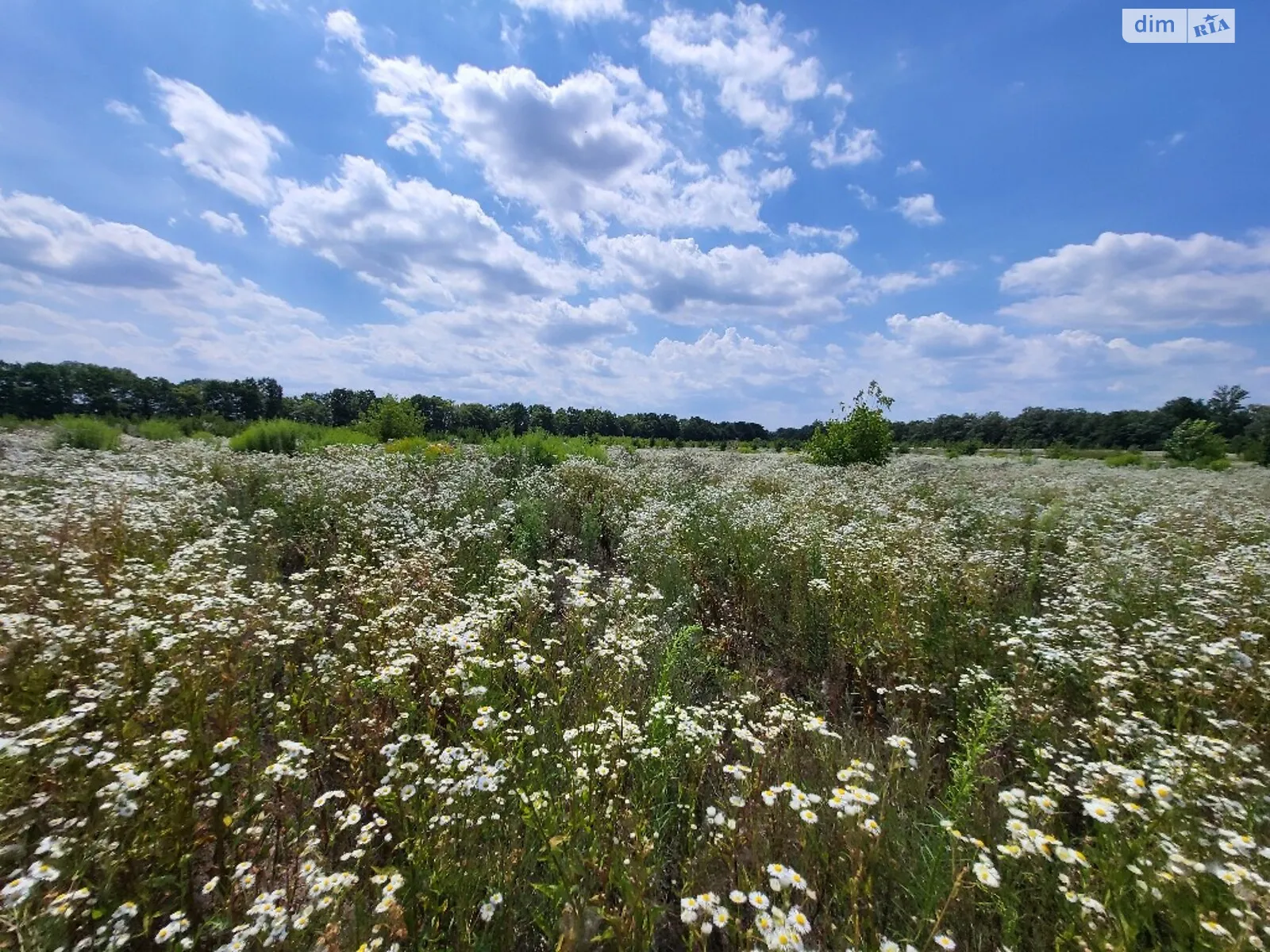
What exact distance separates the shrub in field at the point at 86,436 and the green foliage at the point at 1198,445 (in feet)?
145

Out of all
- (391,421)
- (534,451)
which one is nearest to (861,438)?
(534,451)

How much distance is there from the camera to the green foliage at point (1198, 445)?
27297mm

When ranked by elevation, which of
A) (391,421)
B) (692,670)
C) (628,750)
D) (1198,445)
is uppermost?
(391,421)

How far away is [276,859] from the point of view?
215 cm

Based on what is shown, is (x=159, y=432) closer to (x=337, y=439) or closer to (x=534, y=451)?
(x=337, y=439)

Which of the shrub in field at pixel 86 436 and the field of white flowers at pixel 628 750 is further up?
the shrub in field at pixel 86 436

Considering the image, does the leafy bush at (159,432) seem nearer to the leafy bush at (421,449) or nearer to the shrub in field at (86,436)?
the shrub in field at (86,436)

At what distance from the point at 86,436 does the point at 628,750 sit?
1956cm

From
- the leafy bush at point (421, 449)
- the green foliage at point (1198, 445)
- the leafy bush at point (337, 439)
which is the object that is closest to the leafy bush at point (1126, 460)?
the green foliage at point (1198, 445)

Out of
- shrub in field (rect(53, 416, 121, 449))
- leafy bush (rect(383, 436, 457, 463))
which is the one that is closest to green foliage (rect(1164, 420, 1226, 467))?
leafy bush (rect(383, 436, 457, 463))

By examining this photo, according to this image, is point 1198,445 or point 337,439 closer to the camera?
point 337,439

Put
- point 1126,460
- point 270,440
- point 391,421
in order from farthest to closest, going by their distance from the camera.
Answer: point 1126,460
point 391,421
point 270,440

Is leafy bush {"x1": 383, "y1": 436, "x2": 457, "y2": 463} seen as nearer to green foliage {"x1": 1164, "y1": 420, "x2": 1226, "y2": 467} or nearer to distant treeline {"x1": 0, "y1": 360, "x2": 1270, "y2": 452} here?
distant treeline {"x1": 0, "y1": 360, "x2": 1270, "y2": 452}

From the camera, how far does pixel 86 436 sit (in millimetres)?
14500
